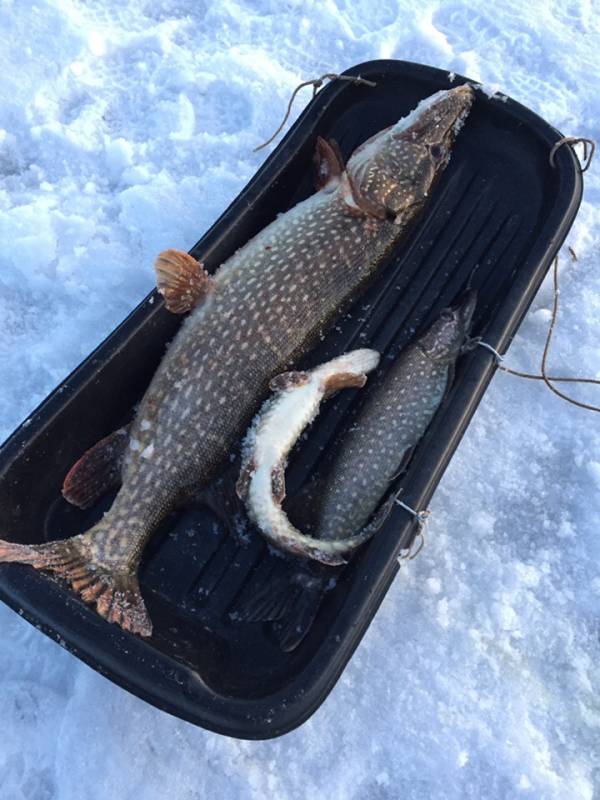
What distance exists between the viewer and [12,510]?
73.8 inches

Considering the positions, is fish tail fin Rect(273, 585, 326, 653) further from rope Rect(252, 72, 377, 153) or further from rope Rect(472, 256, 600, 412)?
rope Rect(252, 72, 377, 153)

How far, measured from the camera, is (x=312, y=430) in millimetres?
2170

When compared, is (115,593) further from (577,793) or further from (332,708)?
(577,793)

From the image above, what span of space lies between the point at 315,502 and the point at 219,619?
0.44 m

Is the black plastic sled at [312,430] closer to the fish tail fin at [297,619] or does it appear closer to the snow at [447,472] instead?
the fish tail fin at [297,619]

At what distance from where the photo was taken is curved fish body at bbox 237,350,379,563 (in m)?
1.84

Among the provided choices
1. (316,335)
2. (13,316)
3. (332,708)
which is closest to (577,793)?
(332,708)

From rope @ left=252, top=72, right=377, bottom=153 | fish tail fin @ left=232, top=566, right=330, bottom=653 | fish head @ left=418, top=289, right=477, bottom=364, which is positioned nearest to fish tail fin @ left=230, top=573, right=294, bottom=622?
fish tail fin @ left=232, top=566, right=330, bottom=653

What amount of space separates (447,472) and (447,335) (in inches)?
18.1

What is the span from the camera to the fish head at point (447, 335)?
2.10 meters

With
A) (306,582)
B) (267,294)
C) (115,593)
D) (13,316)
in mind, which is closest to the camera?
(115,593)

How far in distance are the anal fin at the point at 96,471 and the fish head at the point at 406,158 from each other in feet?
3.46

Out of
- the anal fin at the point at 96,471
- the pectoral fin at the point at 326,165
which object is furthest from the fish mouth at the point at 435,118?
the anal fin at the point at 96,471

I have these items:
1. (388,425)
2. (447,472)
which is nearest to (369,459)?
(388,425)
